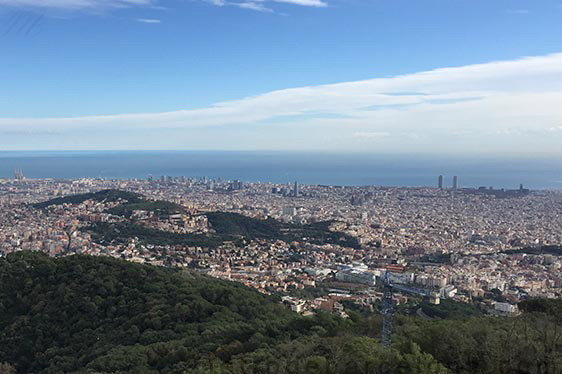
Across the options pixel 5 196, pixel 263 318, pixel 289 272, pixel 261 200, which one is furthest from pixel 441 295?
pixel 5 196

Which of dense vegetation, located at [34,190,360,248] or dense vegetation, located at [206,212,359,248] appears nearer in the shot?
dense vegetation, located at [34,190,360,248]

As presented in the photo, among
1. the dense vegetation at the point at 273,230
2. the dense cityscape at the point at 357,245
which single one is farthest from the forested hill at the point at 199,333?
the dense vegetation at the point at 273,230

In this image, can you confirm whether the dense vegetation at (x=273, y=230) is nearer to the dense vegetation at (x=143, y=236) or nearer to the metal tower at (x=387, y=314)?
the dense vegetation at (x=143, y=236)

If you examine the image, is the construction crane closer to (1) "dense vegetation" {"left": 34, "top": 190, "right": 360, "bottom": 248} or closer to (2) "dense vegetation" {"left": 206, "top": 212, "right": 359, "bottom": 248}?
(1) "dense vegetation" {"left": 34, "top": 190, "right": 360, "bottom": 248}

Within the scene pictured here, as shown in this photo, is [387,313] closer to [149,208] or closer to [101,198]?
[149,208]

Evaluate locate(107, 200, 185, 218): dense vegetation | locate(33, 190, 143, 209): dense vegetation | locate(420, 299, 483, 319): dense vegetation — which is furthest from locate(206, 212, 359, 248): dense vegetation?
locate(420, 299, 483, 319): dense vegetation

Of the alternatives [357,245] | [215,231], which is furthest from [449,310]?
[215,231]

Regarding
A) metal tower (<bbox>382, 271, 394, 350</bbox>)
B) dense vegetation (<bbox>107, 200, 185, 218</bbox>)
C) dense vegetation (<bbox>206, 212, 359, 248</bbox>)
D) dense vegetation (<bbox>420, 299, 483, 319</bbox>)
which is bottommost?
dense vegetation (<bbox>420, 299, 483, 319</bbox>)

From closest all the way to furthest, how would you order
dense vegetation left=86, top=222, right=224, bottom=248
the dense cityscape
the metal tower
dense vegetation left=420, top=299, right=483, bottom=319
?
the metal tower
dense vegetation left=420, top=299, right=483, bottom=319
the dense cityscape
dense vegetation left=86, top=222, right=224, bottom=248
